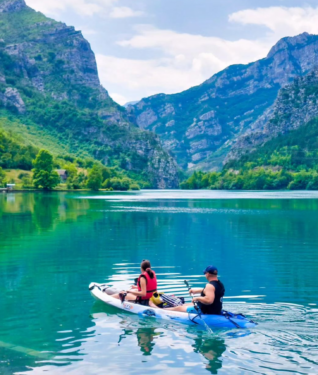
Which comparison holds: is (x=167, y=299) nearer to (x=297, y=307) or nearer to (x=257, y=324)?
(x=257, y=324)

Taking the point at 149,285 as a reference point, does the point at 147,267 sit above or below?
above

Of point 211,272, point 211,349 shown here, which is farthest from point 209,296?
point 211,349

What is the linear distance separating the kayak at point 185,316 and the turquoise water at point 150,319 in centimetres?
38

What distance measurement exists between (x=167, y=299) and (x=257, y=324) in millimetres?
4337

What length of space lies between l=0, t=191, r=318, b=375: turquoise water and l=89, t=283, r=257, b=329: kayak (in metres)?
0.38

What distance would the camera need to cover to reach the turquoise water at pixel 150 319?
16875mm

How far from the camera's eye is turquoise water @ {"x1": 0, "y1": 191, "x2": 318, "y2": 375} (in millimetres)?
16875

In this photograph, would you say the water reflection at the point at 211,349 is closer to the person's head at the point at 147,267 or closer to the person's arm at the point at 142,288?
the person's arm at the point at 142,288

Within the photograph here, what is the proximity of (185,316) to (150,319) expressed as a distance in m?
1.80

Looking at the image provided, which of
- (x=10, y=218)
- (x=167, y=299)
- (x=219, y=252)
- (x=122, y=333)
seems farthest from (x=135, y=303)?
(x=10, y=218)

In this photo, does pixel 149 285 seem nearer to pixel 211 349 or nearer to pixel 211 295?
pixel 211 295

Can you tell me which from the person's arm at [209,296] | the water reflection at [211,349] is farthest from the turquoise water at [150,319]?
the person's arm at [209,296]

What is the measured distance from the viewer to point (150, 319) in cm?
2206

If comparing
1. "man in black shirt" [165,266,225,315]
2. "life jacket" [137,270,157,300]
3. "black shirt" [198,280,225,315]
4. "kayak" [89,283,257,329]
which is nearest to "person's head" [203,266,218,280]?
"man in black shirt" [165,266,225,315]
